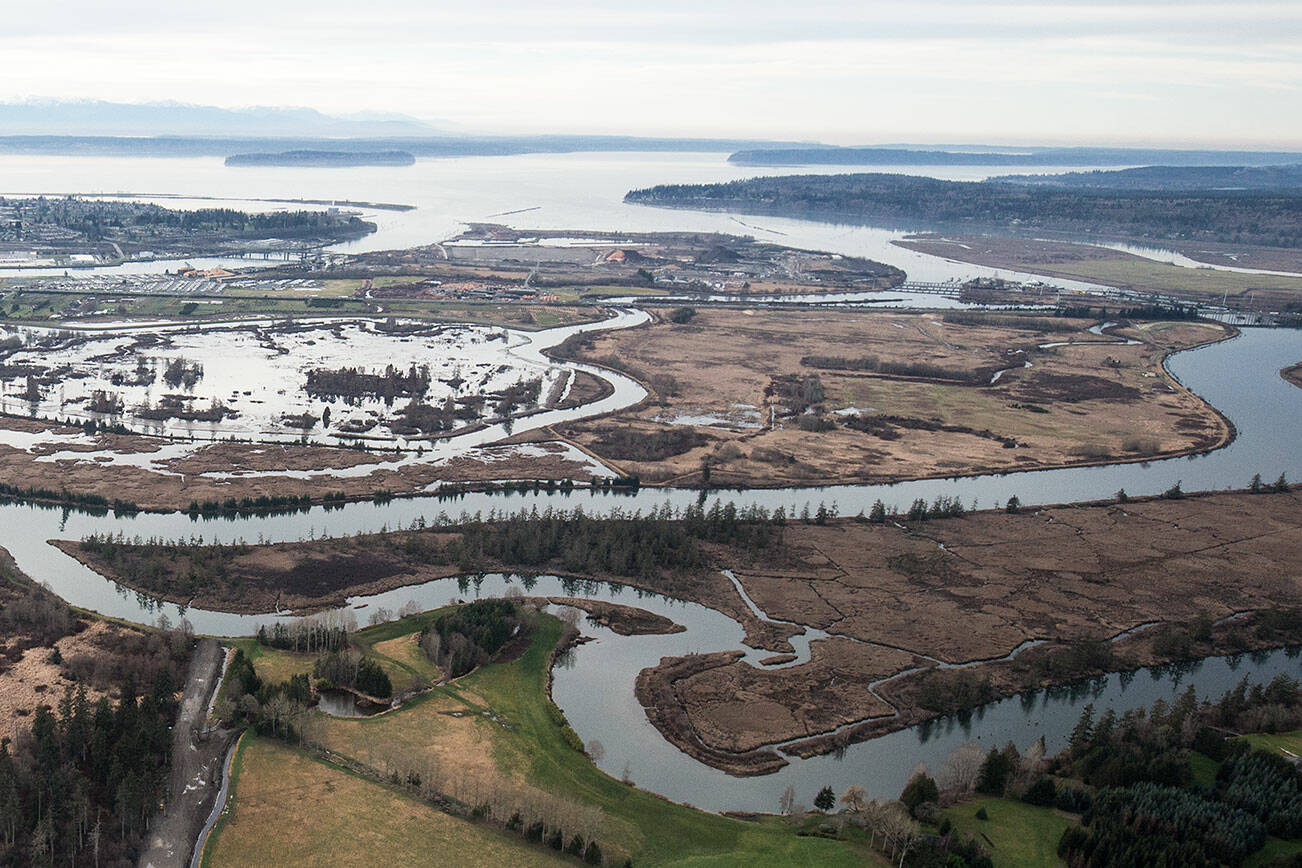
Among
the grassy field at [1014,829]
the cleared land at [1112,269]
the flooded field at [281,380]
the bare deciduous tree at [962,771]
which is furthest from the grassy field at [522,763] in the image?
the cleared land at [1112,269]

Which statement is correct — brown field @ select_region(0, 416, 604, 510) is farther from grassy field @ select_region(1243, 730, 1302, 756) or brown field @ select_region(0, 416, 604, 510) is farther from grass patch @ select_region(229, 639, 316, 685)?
grassy field @ select_region(1243, 730, 1302, 756)

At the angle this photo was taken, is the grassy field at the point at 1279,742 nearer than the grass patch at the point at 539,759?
No

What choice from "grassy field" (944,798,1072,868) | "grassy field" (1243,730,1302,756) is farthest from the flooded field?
"grassy field" (1243,730,1302,756)

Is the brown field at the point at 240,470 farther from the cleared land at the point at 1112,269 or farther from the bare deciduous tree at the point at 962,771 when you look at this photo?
the cleared land at the point at 1112,269

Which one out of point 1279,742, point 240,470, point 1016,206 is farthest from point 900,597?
point 1016,206

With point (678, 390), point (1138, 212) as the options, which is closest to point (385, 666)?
point (678, 390)

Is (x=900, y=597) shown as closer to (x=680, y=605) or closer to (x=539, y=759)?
(x=680, y=605)

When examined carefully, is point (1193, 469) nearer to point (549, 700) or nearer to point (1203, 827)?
point (1203, 827)

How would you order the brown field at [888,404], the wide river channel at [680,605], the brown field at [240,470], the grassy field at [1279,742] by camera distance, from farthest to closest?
the brown field at [888,404] → the brown field at [240,470] → the grassy field at [1279,742] → the wide river channel at [680,605]
